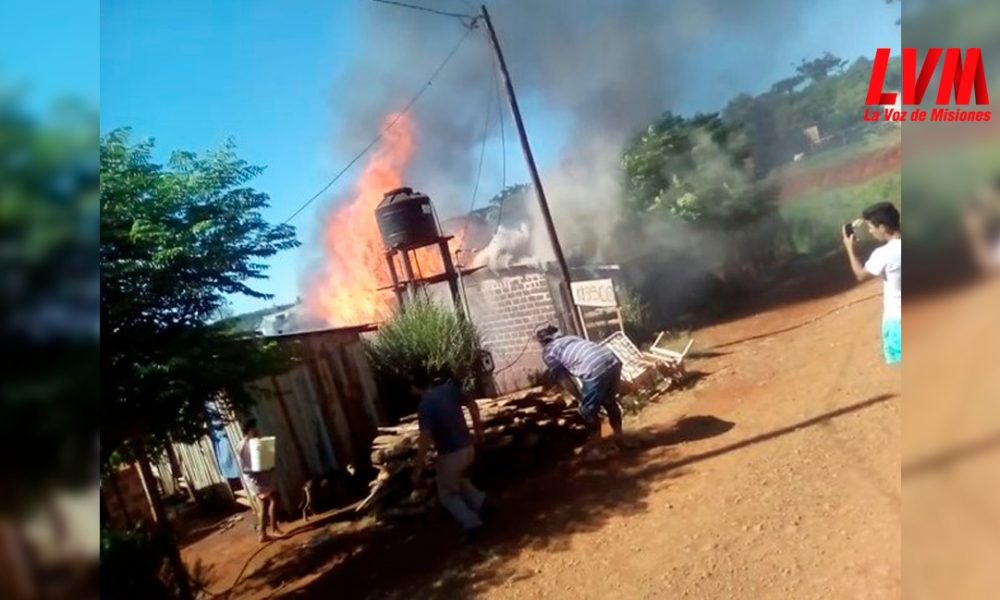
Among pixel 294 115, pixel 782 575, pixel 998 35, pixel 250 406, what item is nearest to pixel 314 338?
pixel 250 406

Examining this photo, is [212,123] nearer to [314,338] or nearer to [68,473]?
[314,338]

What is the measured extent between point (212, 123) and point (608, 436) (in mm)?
1800

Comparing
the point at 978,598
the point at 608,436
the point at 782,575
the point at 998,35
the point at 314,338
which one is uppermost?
the point at 998,35

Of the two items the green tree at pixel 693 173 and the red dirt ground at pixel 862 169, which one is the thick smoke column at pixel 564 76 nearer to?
the green tree at pixel 693 173

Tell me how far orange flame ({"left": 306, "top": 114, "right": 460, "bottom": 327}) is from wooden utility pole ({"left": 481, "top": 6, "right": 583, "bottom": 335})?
385mm

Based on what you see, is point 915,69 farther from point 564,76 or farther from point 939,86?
point 564,76

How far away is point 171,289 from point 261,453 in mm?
706

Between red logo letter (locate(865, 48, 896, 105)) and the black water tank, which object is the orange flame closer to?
the black water tank

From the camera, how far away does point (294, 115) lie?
2.47 m

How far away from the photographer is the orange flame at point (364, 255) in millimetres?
→ 2373

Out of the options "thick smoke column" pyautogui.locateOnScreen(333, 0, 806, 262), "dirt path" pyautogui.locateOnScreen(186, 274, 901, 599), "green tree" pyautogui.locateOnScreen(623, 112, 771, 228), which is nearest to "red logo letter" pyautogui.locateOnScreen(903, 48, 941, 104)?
"thick smoke column" pyautogui.locateOnScreen(333, 0, 806, 262)

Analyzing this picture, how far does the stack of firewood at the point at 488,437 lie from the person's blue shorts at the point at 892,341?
1.01 m

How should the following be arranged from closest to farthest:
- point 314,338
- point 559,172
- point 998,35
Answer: point 998,35 < point 559,172 < point 314,338

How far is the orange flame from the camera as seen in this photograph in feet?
7.79
